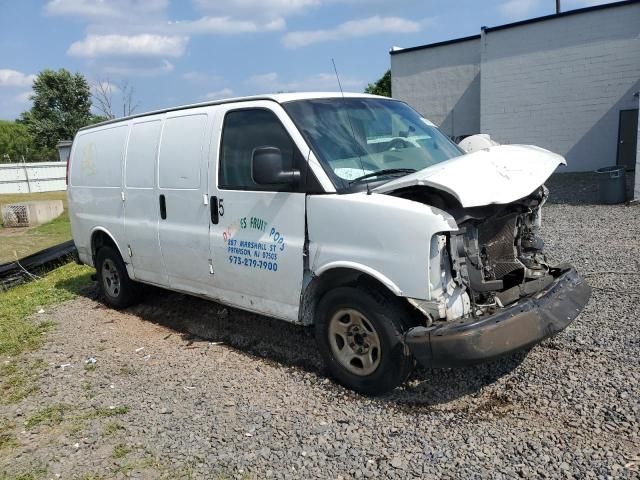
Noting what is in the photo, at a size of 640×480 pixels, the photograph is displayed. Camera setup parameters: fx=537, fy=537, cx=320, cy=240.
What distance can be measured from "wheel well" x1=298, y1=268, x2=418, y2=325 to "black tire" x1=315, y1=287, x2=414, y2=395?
5 cm

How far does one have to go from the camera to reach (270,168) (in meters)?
3.82

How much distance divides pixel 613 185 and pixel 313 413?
10.6 m

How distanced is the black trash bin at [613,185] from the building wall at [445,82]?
959 cm

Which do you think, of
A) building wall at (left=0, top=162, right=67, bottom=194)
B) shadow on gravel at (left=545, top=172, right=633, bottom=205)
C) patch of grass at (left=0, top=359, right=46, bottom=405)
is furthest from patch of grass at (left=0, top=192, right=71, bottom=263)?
building wall at (left=0, top=162, right=67, bottom=194)

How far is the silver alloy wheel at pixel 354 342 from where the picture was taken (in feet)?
12.2

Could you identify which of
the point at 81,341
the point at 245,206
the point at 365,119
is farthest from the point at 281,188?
the point at 81,341

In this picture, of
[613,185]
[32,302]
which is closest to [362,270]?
[32,302]

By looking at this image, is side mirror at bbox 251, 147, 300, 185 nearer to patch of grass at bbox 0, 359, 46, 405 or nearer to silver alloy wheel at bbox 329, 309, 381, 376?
silver alloy wheel at bbox 329, 309, 381, 376

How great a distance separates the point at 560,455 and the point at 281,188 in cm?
253

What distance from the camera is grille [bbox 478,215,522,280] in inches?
149

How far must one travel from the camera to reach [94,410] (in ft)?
13.1

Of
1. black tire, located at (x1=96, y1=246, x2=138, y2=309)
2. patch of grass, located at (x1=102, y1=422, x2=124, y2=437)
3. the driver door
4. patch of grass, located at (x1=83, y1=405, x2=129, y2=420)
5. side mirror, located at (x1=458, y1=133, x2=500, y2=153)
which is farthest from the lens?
black tire, located at (x1=96, y1=246, x2=138, y2=309)

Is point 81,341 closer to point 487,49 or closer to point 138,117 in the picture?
point 138,117

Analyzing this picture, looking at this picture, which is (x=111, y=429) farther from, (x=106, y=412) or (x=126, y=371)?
(x=126, y=371)
